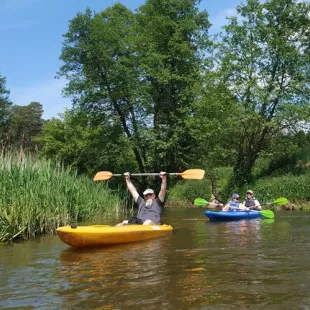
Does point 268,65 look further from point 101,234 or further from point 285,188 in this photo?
point 101,234

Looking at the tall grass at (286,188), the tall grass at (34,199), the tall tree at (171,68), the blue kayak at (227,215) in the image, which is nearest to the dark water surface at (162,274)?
the tall grass at (34,199)

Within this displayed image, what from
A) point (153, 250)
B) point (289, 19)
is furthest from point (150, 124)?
point (153, 250)

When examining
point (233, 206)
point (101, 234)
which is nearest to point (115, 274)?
point (101, 234)

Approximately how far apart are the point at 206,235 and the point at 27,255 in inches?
170

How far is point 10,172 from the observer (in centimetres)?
943

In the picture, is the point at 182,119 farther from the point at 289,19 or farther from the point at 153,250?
the point at 153,250

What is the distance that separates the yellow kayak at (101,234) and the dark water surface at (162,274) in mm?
197

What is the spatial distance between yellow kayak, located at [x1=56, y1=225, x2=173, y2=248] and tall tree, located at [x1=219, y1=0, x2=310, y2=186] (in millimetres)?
13995

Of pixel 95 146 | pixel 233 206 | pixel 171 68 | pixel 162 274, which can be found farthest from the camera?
pixel 95 146

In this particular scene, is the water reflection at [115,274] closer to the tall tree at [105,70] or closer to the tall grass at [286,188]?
the tall grass at [286,188]

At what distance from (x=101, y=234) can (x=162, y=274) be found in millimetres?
2506

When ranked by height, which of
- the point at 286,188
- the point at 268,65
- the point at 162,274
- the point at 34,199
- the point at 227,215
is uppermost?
the point at 268,65

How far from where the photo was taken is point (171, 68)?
2678 cm

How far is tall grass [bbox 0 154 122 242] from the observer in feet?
28.4
